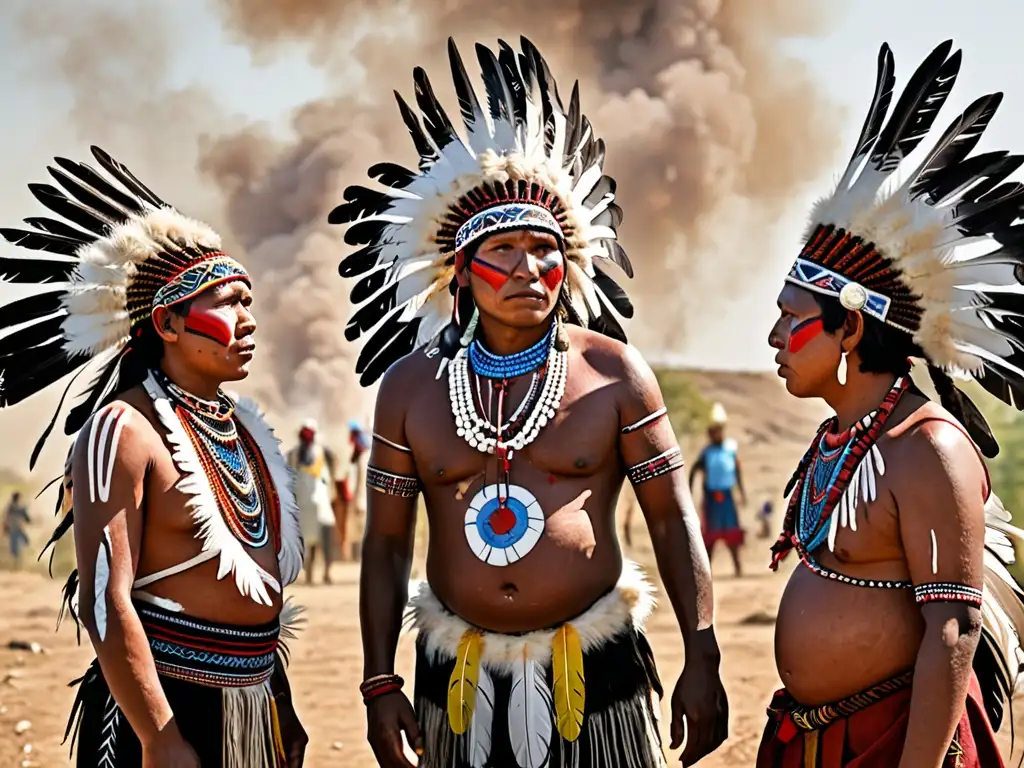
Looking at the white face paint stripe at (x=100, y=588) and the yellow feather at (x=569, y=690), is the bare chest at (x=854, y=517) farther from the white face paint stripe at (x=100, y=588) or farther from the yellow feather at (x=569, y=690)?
the white face paint stripe at (x=100, y=588)

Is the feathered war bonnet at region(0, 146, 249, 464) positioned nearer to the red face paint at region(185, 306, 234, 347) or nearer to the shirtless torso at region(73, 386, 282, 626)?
the red face paint at region(185, 306, 234, 347)

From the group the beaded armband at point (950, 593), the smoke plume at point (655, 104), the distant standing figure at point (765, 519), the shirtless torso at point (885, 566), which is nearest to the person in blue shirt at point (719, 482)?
the distant standing figure at point (765, 519)

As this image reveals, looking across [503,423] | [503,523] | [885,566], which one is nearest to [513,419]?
[503,423]

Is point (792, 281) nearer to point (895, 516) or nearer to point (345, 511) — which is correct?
point (895, 516)

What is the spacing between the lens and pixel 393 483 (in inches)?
155

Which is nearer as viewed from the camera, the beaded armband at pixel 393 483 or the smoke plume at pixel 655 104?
the beaded armband at pixel 393 483

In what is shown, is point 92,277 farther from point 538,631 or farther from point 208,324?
point 538,631

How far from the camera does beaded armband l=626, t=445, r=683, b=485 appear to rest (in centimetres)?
378

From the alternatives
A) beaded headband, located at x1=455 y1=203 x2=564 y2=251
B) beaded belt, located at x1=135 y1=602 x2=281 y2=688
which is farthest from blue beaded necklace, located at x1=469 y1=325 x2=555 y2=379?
beaded belt, located at x1=135 y1=602 x2=281 y2=688

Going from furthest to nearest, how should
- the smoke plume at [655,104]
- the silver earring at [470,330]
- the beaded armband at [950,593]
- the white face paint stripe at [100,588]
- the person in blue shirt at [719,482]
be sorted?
the smoke plume at [655,104] → the person in blue shirt at [719,482] → the silver earring at [470,330] → the white face paint stripe at [100,588] → the beaded armband at [950,593]

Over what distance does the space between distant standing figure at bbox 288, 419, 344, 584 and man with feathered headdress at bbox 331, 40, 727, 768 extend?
9.29 meters

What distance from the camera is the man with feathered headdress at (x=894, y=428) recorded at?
10.5ft

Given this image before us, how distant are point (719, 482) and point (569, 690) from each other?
997 centimetres

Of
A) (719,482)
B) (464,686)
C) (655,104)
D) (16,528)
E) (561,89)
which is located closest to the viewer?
(464,686)
